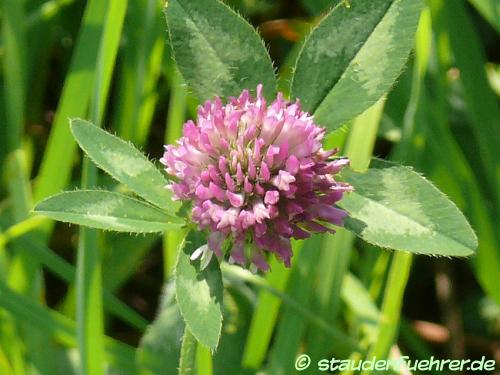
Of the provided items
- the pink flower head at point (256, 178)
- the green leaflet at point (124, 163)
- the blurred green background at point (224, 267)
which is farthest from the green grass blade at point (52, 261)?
the pink flower head at point (256, 178)

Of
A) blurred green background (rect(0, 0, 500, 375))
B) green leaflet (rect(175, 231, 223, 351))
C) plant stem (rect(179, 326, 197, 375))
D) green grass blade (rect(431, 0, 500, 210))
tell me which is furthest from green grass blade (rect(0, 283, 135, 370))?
green grass blade (rect(431, 0, 500, 210))

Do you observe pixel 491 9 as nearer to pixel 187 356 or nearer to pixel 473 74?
pixel 473 74

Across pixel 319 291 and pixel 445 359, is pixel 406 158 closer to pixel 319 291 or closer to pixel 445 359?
pixel 319 291

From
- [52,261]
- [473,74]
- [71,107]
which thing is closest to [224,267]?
[52,261]

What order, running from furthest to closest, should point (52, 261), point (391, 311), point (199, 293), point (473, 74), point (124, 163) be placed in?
point (473, 74) → point (52, 261) → point (391, 311) → point (124, 163) → point (199, 293)

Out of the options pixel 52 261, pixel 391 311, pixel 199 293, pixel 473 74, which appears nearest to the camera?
pixel 199 293
